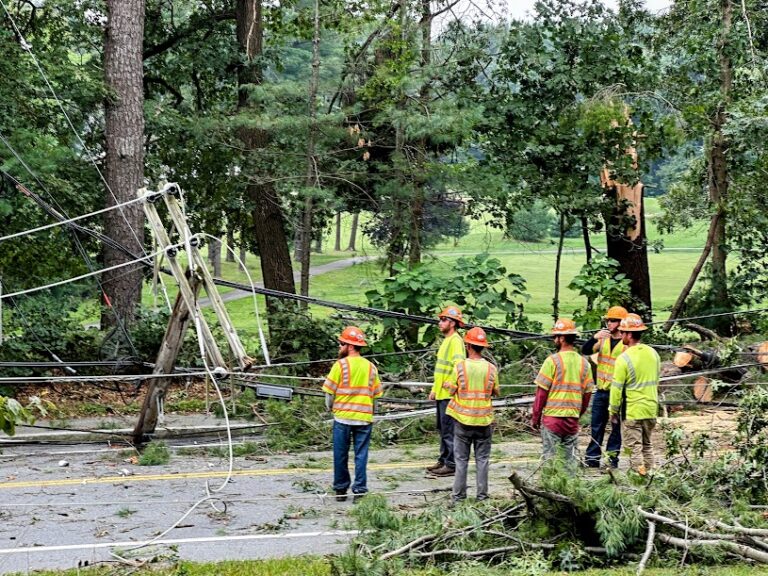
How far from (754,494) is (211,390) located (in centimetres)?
967

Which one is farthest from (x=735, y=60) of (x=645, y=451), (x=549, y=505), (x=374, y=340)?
(x=549, y=505)

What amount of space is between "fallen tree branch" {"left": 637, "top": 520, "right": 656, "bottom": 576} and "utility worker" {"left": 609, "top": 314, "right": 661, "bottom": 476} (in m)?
2.56

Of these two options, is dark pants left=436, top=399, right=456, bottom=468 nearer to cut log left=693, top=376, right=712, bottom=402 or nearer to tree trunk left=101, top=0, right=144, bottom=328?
cut log left=693, top=376, right=712, bottom=402

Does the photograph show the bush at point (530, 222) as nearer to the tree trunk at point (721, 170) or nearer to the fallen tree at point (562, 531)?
the tree trunk at point (721, 170)

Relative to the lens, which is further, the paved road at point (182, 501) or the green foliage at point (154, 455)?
the green foliage at point (154, 455)

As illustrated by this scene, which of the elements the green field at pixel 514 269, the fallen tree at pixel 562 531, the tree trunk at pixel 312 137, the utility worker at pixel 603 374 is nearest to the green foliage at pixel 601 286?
the green field at pixel 514 269

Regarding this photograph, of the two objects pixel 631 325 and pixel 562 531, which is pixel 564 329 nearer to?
pixel 631 325

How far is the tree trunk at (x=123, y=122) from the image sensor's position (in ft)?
63.4

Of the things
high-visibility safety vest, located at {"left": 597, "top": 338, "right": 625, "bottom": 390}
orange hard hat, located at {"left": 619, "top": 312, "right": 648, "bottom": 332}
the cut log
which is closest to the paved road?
high-visibility safety vest, located at {"left": 597, "top": 338, "right": 625, "bottom": 390}

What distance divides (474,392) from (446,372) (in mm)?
1737

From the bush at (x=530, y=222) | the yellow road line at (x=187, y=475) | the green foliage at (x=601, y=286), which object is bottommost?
the yellow road line at (x=187, y=475)

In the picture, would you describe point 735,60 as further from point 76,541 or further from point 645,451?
point 76,541

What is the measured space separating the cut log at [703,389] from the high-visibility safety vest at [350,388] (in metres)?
6.52

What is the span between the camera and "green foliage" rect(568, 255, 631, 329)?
60.9ft
